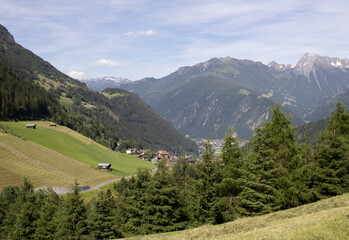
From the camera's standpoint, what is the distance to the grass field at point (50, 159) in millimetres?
86062

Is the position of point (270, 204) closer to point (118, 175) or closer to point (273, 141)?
point (273, 141)

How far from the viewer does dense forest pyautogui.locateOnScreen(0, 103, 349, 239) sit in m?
33.1

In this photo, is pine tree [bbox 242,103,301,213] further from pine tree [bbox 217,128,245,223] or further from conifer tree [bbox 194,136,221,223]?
conifer tree [bbox 194,136,221,223]

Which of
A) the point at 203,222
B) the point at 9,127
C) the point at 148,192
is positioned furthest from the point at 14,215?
the point at 9,127

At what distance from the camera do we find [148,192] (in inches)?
1487

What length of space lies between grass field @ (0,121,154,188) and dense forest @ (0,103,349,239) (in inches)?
1873

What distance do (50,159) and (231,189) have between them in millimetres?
87092

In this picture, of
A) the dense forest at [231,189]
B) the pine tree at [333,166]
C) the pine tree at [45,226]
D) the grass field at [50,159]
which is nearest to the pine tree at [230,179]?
the dense forest at [231,189]

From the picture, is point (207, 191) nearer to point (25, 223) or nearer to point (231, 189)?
point (231, 189)

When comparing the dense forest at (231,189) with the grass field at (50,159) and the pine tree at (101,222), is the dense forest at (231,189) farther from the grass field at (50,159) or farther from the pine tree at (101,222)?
the grass field at (50,159)

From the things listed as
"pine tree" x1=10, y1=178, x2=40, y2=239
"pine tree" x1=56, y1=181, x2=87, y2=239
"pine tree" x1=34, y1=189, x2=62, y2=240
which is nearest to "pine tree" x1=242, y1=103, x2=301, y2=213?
"pine tree" x1=56, y1=181, x2=87, y2=239

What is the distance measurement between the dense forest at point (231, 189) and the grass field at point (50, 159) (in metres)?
47.6

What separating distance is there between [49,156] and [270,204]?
9615 cm

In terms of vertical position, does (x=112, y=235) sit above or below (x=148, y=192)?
below
